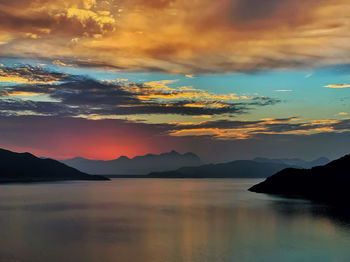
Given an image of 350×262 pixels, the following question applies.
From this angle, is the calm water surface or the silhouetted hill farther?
the silhouetted hill

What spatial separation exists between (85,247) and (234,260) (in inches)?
731

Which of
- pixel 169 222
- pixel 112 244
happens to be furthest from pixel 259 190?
pixel 112 244

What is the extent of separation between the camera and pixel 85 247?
4206cm

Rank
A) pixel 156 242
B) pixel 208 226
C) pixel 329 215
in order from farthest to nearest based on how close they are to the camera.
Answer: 1. pixel 329 215
2. pixel 208 226
3. pixel 156 242

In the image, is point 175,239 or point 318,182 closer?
point 175,239

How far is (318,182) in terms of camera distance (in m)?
138

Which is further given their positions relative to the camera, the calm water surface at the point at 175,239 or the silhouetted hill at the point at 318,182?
the silhouetted hill at the point at 318,182

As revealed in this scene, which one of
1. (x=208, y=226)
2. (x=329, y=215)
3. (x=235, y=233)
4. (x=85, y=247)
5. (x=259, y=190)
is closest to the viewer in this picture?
(x=85, y=247)

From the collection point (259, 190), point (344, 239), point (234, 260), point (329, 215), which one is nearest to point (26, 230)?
point (234, 260)

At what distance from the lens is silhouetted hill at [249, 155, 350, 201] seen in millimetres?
126688

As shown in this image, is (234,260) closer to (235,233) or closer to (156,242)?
(156,242)

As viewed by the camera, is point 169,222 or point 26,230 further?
point 169,222

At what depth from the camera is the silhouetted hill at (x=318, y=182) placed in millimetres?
126688

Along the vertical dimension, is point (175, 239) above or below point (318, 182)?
below
